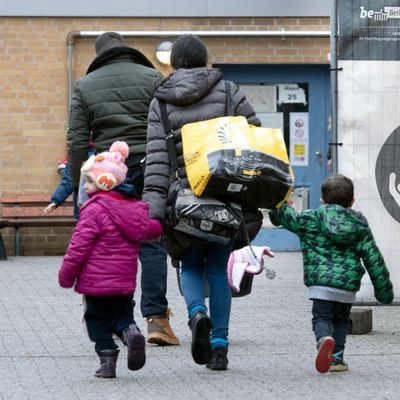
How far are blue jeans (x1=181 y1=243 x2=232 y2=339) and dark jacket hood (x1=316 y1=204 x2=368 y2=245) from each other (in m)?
0.61

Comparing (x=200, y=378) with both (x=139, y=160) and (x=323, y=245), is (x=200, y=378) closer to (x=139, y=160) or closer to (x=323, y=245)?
(x=323, y=245)

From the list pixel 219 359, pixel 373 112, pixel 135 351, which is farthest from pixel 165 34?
pixel 135 351

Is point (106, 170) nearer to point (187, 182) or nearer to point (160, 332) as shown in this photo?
point (187, 182)

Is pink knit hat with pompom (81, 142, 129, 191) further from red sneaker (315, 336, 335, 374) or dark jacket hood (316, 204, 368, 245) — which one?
red sneaker (315, 336, 335, 374)

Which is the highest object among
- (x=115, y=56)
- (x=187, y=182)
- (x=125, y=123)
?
(x=115, y=56)

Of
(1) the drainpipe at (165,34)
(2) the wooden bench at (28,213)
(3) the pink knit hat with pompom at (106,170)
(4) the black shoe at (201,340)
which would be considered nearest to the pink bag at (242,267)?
(4) the black shoe at (201,340)

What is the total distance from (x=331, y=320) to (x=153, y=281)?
1.59m

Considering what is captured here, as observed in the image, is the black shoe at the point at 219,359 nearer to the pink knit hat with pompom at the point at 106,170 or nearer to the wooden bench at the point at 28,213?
the pink knit hat with pompom at the point at 106,170

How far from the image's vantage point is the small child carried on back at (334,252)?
7.30 m

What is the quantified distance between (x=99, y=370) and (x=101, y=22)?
9823 millimetres

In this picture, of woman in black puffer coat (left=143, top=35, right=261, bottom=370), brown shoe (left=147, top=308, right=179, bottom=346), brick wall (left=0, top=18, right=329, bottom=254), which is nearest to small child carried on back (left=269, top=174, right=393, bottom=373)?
woman in black puffer coat (left=143, top=35, right=261, bottom=370)

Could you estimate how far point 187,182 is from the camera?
24.4 feet

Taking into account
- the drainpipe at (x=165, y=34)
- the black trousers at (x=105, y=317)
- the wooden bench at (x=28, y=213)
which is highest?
the drainpipe at (x=165, y=34)

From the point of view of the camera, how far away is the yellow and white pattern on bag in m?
7.15
